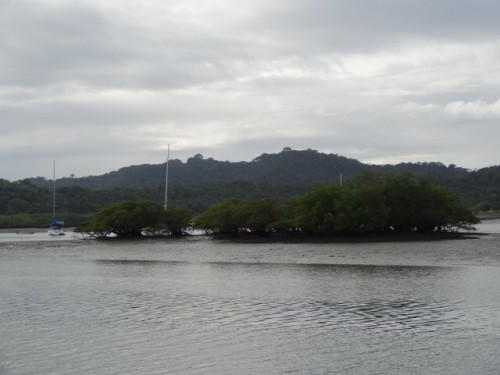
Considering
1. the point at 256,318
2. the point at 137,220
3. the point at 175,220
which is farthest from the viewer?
the point at 175,220

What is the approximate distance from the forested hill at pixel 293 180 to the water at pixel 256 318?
48.4 m

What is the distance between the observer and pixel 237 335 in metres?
16.0

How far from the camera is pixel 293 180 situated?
554 ft

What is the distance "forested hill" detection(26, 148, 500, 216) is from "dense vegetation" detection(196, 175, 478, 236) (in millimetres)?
14566

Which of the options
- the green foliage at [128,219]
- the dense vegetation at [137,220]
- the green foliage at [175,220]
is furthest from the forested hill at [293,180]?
the green foliage at [128,219]

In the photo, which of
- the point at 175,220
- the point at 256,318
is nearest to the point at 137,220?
the point at 175,220

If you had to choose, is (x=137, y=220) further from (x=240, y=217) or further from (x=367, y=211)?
(x=367, y=211)

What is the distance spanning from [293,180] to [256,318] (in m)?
151

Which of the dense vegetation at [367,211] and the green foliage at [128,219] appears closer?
the dense vegetation at [367,211]

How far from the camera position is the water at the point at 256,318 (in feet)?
44.3

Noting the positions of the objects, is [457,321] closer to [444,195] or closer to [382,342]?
[382,342]

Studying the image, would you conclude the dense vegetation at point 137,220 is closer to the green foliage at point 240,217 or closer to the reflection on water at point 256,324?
the green foliage at point 240,217

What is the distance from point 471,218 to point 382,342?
4861 centimetres

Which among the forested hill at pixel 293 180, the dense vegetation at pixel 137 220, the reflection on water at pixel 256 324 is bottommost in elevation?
the reflection on water at pixel 256 324
